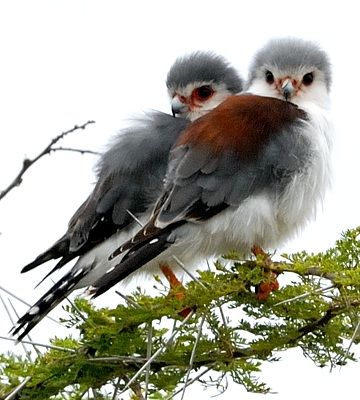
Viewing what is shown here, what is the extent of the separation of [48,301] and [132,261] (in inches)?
16.2

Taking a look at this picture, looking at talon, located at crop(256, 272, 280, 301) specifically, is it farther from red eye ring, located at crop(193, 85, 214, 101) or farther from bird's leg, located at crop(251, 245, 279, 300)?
red eye ring, located at crop(193, 85, 214, 101)

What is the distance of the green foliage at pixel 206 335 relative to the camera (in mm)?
2127

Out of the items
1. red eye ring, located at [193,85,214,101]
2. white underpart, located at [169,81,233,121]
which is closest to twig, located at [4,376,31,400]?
white underpart, located at [169,81,233,121]

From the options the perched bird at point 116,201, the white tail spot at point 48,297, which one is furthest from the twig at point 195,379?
the perched bird at point 116,201

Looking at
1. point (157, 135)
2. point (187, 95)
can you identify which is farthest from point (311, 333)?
point (187, 95)

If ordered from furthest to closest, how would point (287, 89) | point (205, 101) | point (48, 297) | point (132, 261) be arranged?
1. point (205, 101)
2. point (287, 89)
3. point (48, 297)
4. point (132, 261)

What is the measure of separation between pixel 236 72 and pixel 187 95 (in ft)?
1.28

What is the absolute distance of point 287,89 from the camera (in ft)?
12.4

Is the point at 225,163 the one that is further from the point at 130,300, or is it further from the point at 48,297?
the point at 130,300

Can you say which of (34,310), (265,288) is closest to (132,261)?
(34,310)

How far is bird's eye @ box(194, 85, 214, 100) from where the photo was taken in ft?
14.0

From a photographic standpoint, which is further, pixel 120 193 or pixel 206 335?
pixel 120 193

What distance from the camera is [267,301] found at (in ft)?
7.47

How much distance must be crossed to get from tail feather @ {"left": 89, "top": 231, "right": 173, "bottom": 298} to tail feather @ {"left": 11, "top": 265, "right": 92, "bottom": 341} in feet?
0.84
